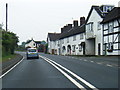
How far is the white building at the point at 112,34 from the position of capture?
3275cm

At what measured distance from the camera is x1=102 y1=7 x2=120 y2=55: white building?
32750 millimetres

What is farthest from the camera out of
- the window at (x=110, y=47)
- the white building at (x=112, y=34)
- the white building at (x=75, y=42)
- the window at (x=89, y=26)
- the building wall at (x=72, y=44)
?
the building wall at (x=72, y=44)

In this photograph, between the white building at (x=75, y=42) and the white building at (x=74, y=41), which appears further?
the white building at (x=74, y=41)

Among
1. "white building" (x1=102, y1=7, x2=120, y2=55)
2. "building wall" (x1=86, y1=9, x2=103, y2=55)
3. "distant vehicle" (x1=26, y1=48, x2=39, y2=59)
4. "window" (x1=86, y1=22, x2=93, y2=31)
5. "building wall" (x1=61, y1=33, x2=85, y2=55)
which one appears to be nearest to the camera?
"distant vehicle" (x1=26, y1=48, x2=39, y2=59)

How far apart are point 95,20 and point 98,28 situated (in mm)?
2488

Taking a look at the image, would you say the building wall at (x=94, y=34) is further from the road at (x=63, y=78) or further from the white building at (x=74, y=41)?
the road at (x=63, y=78)

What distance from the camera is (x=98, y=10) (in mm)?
41219

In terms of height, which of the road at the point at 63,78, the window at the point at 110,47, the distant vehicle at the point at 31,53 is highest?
the window at the point at 110,47

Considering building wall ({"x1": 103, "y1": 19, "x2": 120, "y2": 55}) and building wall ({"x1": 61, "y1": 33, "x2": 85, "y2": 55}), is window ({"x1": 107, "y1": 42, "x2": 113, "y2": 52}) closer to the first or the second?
building wall ({"x1": 103, "y1": 19, "x2": 120, "y2": 55})

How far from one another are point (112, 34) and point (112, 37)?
1.60ft

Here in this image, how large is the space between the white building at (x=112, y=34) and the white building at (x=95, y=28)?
5.20 ft

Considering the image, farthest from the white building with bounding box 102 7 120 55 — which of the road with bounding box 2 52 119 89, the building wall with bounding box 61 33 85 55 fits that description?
the road with bounding box 2 52 119 89

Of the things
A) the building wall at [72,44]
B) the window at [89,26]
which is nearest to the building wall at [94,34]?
the window at [89,26]

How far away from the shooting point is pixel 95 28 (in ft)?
137
